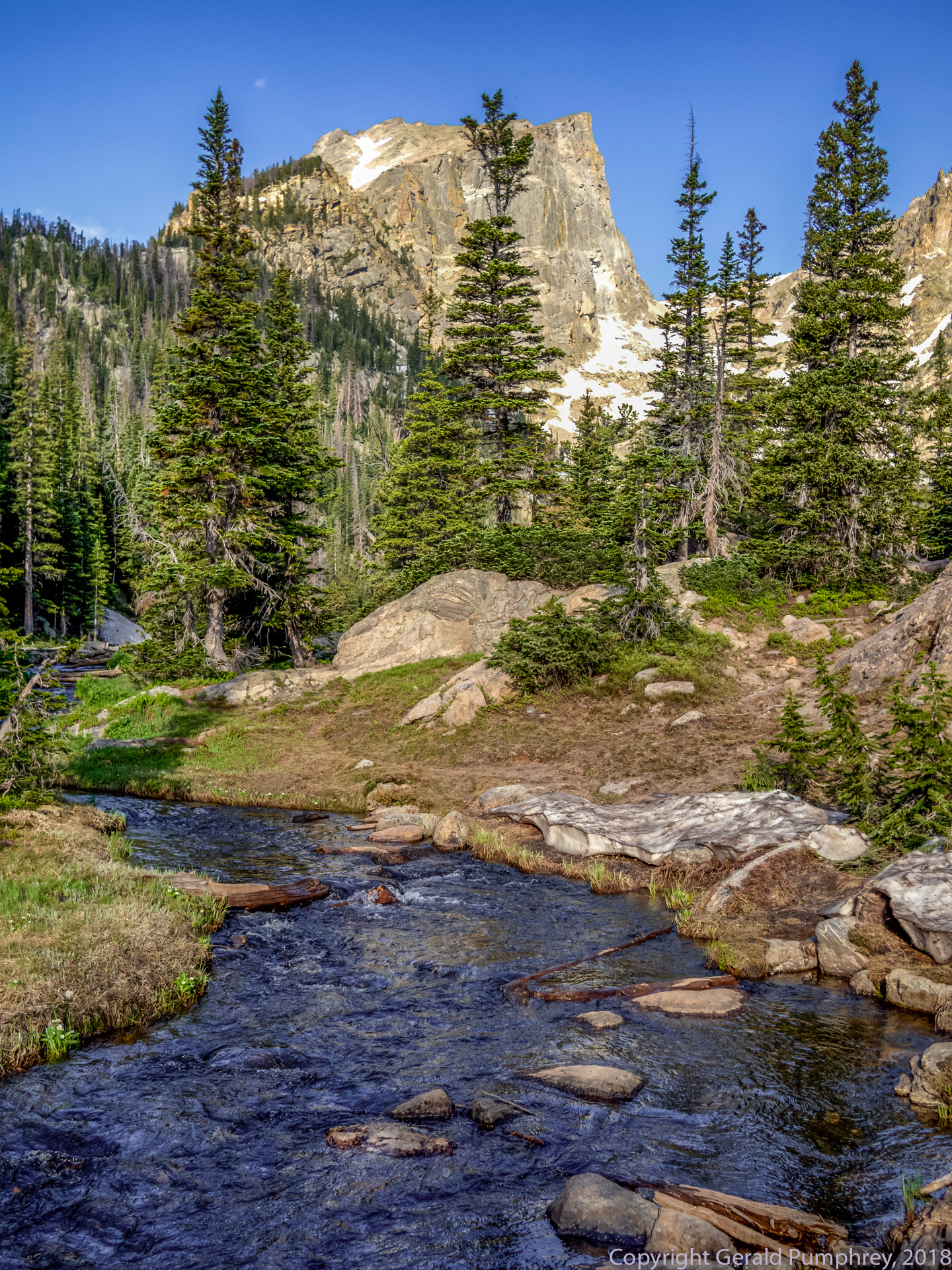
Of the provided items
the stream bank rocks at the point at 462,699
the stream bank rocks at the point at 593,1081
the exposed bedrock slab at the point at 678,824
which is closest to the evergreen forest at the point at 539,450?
the stream bank rocks at the point at 462,699

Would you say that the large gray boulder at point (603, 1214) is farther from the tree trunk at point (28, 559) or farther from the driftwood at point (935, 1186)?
the tree trunk at point (28, 559)

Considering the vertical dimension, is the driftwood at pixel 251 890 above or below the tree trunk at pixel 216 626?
below

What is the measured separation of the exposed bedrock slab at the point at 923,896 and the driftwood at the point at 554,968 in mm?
3025

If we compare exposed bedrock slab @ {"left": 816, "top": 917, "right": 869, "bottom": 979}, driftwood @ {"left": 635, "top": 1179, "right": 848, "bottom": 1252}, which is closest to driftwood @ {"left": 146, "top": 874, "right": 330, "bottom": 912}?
exposed bedrock slab @ {"left": 816, "top": 917, "right": 869, "bottom": 979}

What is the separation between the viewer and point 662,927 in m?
11.7

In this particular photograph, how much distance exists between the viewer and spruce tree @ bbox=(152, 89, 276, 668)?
30766 millimetres

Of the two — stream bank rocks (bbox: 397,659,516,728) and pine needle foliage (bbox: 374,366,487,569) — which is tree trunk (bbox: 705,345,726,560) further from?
stream bank rocks (bbox: 397,659,516,728)

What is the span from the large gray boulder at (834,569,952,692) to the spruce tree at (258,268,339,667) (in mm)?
22289

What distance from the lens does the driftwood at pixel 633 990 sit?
30.3 ft

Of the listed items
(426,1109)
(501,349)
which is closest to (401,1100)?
(426,1109)

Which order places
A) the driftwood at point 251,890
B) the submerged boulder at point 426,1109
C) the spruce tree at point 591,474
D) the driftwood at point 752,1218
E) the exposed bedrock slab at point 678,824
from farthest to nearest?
the spruce tree at point 591,474, the exposed bedrock slab at point 678,824, the driftwood at point 251,890, the submerged boulder at point 426,1109, the driftwood at point 752,1218

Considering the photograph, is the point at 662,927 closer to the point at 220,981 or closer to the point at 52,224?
the point at 220,981

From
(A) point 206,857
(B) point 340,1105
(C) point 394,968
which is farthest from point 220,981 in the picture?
(A) point 206,857

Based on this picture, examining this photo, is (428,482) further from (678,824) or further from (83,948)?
(83,948)
